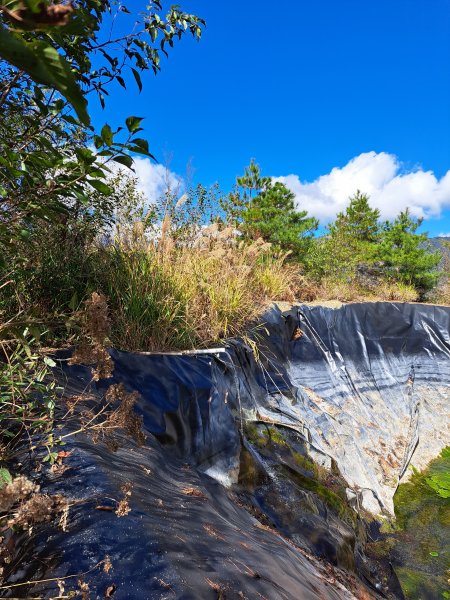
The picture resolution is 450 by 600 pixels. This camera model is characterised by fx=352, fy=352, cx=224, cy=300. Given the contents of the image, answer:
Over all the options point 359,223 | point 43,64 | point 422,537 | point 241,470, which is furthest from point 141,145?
point 359,223

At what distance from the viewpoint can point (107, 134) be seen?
0.88m

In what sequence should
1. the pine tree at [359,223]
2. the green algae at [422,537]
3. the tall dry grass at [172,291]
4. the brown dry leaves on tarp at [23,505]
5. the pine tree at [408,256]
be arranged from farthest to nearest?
the pine tree at [359,223], the pine tree at [408,256], the green algae at [422,537], the tall dry grass at [172,291], the brown dry leaves on tarp at [23,505]

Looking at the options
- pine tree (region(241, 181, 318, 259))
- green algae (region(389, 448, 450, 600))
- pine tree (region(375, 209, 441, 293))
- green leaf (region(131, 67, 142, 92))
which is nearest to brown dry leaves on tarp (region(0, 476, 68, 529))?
green leaf (region(131, 67, 142, 92))

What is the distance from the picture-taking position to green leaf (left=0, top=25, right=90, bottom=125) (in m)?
0.37

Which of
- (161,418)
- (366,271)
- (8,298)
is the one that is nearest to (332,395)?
(161,418)

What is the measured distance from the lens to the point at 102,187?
992 millimetres

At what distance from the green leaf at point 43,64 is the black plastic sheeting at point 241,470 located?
1.08 metres

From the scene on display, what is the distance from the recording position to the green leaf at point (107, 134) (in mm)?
858

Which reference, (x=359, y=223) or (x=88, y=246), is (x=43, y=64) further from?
(x=359, y=223)

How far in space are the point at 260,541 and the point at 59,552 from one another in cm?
112

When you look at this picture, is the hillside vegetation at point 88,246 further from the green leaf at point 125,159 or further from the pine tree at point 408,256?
the pine tree at point 408,256

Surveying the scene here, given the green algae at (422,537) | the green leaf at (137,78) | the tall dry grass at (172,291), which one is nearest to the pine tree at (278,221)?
the tall dry grass at (172,291)

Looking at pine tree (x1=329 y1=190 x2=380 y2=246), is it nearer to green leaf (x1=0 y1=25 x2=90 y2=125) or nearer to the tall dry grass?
the tall dry grass

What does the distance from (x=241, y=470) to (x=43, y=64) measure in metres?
3.14
